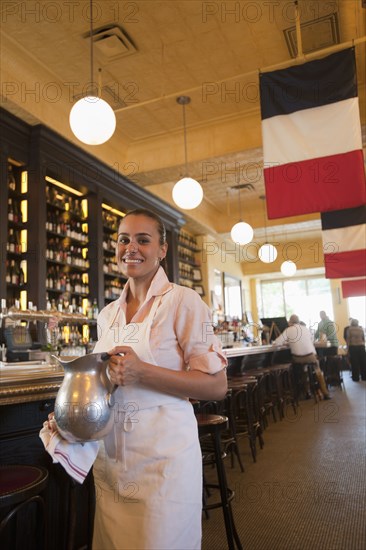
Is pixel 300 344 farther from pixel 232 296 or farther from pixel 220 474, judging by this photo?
pixel 232 296

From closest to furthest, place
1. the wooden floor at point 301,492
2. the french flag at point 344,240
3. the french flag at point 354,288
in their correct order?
the wooden floor at point 301,492
the french flag at point 344,240
the french flag at point 354,288

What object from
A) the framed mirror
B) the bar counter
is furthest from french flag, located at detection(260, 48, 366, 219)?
the framed mirror

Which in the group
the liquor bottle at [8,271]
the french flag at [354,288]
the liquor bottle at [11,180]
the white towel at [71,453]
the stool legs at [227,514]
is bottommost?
the stool legs at [227,514]

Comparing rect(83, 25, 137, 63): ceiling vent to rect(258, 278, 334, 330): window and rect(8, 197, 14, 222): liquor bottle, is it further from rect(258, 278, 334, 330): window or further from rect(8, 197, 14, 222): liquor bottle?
rect(258, 278, 334, 330): window

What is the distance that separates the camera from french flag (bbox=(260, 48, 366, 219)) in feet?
12.2

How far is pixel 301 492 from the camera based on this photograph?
320cm

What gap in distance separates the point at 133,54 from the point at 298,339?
4.88m

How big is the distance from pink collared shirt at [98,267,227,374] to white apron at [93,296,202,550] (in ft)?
0.11

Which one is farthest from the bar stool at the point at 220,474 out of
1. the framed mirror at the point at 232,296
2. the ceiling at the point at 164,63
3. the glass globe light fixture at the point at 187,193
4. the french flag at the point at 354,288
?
the framed mirror at the point at 232,296

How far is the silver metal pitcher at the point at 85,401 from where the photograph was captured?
A: 3.97ft

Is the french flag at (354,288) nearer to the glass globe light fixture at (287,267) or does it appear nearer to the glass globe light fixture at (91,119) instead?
the glass globe light fixture at (287,267)

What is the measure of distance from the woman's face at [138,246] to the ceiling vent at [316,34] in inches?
163

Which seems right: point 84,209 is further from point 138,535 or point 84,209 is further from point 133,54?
point 138,535

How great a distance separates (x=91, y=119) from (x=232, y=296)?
10878mm
